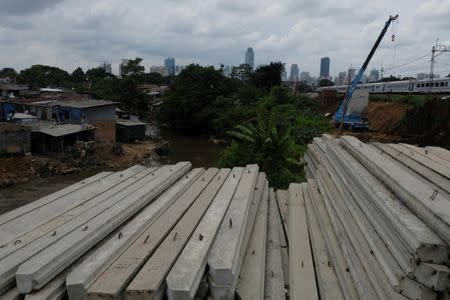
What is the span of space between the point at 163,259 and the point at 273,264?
1.04 meters

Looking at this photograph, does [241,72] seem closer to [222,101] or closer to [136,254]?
[222,101]

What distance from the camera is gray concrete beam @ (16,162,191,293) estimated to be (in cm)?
210

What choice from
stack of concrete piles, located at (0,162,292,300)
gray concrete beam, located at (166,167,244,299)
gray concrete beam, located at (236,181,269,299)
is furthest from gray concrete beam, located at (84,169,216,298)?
gray concrete beam, located at (236,181,269,299)

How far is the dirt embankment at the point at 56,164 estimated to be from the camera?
1945cm

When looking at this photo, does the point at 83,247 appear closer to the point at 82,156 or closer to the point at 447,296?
the point at 447,296

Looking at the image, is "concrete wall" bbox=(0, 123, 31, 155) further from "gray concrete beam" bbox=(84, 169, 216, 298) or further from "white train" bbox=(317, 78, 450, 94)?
"white train" bbox=(317, 78, 450, 94)

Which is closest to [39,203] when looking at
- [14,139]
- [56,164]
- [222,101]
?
[56,164]

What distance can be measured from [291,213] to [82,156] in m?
20.6

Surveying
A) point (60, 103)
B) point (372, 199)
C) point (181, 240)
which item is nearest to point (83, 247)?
point (181, 240)

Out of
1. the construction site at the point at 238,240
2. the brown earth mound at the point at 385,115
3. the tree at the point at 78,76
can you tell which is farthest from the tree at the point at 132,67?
the construction site at the point at 238,240

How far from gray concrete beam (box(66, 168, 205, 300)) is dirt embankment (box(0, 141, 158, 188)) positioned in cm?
1757

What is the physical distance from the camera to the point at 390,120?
2489 centimetres

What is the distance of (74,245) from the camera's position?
8.00 feet

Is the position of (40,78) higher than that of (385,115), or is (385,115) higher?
(40,78)
